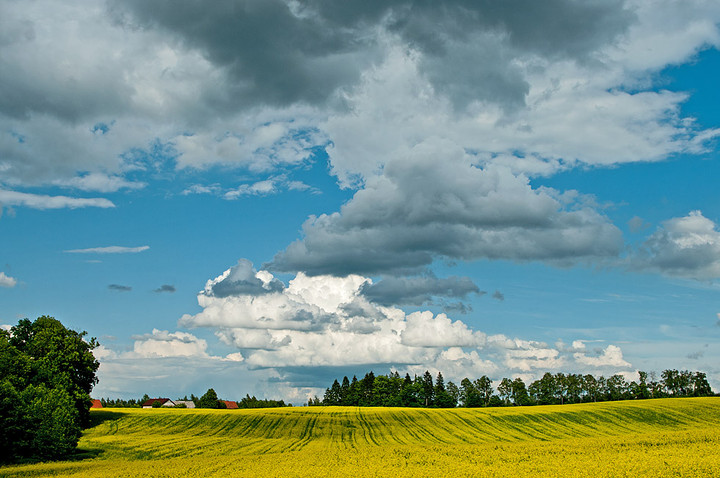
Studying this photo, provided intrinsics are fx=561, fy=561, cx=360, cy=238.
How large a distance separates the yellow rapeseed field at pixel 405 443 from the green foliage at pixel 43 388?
4.36 m

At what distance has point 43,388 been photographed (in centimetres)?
6694

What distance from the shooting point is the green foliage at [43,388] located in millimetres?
60188

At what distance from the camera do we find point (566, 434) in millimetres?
89812

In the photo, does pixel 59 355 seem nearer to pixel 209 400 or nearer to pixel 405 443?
pixel 405 443

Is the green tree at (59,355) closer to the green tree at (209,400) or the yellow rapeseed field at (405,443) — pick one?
the yellow rapeseed field at (405,443)

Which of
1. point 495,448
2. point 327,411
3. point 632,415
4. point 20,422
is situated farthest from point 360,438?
point 632,415

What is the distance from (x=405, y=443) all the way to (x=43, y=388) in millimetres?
47798

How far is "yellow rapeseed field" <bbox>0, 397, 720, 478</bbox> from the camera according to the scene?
47250 millimetres

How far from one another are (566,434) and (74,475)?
7186cm

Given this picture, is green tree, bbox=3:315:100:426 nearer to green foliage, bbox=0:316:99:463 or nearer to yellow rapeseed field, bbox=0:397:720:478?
green foliage, bbox=0:316:99:463

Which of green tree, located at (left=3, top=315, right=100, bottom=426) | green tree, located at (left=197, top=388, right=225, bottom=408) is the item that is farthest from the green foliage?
green tree, located at (left=197, top=388, right=225, bottom=408)

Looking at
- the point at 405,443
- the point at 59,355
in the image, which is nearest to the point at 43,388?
the point at 59,355

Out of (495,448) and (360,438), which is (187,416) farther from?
(495,448)

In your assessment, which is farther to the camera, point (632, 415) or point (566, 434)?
point (632, 415)
